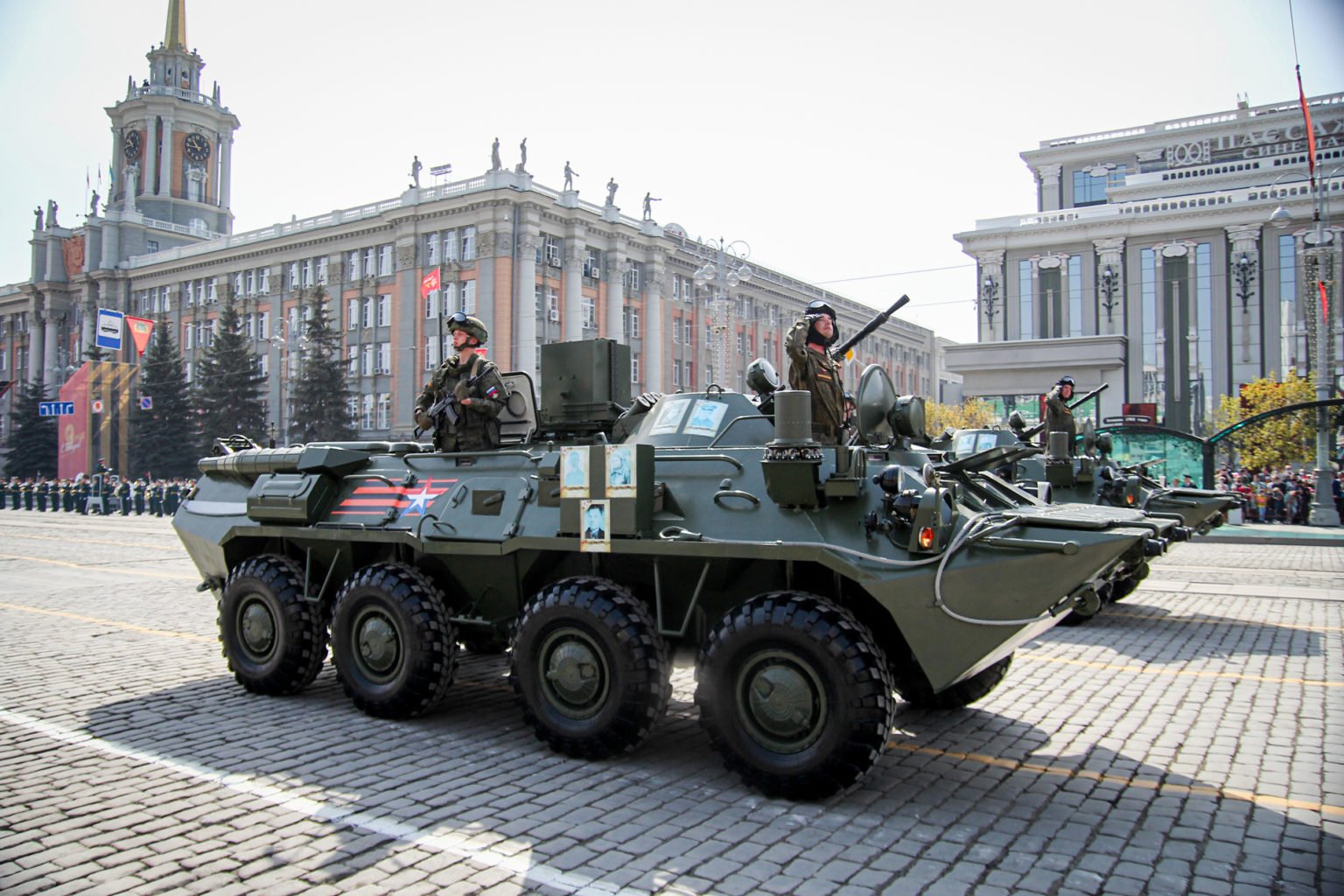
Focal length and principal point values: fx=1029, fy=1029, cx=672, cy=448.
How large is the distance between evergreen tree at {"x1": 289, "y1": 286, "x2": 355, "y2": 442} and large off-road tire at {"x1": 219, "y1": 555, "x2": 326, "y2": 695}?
41005 mm

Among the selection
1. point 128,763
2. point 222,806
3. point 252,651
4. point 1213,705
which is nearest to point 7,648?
point 252,651

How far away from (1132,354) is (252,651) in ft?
153

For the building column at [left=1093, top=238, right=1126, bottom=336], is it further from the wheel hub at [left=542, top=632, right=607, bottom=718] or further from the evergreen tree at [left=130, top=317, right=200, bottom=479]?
the wheel hub at [left=542, top=632, right=607, bottom=718]

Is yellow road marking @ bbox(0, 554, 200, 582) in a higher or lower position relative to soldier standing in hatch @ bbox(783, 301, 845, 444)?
lower

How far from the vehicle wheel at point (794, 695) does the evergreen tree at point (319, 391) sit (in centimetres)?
4444

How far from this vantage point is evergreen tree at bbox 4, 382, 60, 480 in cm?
5688

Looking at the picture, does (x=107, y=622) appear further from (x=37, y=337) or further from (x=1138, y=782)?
(x=37, y=337)

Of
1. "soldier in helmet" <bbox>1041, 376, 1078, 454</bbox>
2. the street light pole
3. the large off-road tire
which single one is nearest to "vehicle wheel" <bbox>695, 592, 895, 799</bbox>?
the large off-road tire

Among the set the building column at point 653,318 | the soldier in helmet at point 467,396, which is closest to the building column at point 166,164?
the building column at point 653,318

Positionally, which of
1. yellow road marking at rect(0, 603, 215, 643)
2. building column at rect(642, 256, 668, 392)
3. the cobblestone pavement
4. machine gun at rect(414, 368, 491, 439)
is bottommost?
the cobblestone pavement

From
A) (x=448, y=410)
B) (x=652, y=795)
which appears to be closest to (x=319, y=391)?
(x=448, y=410)

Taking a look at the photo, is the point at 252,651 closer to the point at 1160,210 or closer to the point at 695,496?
the point at 695,496

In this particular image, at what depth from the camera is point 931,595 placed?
5.16 m

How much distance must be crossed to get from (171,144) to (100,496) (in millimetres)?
39350
